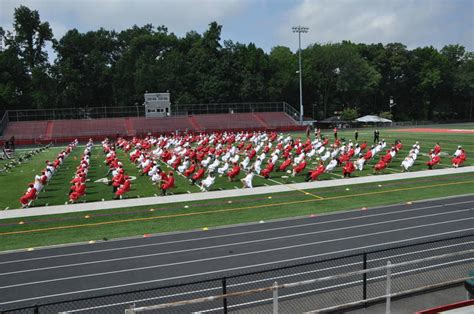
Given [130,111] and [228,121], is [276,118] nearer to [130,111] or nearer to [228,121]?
[228,121]

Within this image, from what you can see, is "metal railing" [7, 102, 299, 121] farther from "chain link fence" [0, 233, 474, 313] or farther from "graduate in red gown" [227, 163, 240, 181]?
"chain link fence" [0, 233, 474, 313]

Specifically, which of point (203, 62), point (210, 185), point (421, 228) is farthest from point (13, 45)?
point (421, 228)

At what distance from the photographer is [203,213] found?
17.5 metres

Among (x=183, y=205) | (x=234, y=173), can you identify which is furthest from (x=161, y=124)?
(x=183, y=205)

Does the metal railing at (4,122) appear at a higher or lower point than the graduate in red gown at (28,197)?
higher

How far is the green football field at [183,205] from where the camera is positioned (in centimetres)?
1538

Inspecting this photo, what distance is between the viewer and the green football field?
15375 millimetres

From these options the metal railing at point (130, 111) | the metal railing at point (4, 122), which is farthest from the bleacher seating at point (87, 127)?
the metal railing at point (4, 122)

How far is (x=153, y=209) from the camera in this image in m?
18.4

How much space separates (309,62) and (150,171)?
6739 centimetres

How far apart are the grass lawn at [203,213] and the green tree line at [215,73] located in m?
57.4

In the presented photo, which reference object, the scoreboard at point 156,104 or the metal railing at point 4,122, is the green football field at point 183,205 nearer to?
the metal railing at point 4,122

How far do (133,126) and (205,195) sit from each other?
157 feet

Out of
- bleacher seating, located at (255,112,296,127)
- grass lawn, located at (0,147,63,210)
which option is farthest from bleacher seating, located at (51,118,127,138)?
bleacher seating, located at (255,112,296,127)
